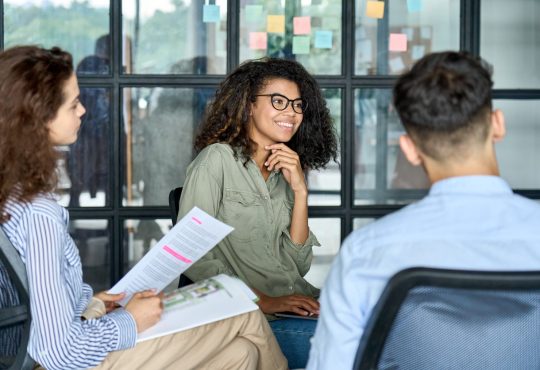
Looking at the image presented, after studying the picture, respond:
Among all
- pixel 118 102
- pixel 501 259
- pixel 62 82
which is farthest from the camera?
pixel 118 102

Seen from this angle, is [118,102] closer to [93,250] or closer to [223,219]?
[93,250]

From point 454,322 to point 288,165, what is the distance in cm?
154

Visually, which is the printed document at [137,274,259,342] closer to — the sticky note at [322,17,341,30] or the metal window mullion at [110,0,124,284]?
the metal window mullion at [110,0,124,284]

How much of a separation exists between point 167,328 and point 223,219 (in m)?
0.91

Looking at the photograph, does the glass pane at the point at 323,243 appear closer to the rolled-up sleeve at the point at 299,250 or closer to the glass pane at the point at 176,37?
the glass pane at the point at 176,37

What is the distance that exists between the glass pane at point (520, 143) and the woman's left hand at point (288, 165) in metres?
1.57

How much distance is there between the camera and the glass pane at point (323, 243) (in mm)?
4105

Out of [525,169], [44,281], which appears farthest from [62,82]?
[525,169]

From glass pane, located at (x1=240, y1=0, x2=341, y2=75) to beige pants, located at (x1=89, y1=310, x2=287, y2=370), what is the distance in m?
2.07

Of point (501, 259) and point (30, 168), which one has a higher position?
point (30, 168)

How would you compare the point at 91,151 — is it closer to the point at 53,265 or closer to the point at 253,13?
the point at 253,13

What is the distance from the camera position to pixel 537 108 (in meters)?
4.15

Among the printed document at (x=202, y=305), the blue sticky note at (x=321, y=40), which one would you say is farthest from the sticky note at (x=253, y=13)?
the printed document at (x=202, y=305)

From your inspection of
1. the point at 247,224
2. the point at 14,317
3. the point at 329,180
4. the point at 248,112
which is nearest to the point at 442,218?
the point at 14,317
